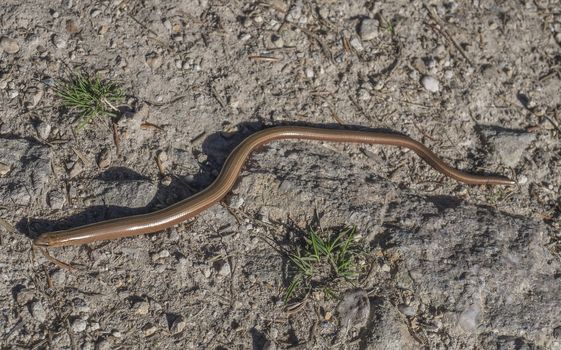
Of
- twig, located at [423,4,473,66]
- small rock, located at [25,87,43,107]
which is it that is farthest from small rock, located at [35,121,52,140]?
twig, located at [423,4,473,66]

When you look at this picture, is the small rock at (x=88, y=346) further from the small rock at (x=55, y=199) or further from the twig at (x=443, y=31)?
the twig at (x=443, y=31)

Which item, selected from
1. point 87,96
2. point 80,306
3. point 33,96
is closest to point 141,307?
point 80,306

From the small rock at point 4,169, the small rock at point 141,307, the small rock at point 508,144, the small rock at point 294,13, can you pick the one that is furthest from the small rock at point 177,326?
the small rock at point 508,144

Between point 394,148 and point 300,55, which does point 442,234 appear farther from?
point 300,55

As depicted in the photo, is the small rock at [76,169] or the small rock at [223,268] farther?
the small rock at [76,169]

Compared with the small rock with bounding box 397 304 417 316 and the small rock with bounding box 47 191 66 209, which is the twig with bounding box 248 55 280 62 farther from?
the small rock with bounding box 397 304 417 316

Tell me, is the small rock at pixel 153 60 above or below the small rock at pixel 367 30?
below

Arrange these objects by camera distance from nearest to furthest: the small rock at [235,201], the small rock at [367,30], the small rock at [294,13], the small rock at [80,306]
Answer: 1. the small rock at [80,306]
2. the small rock at [235,201]
3. the small rock at [294,13]
4. the small rock at [367,30]

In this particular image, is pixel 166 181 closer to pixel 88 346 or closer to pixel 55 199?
pixel 55 199
